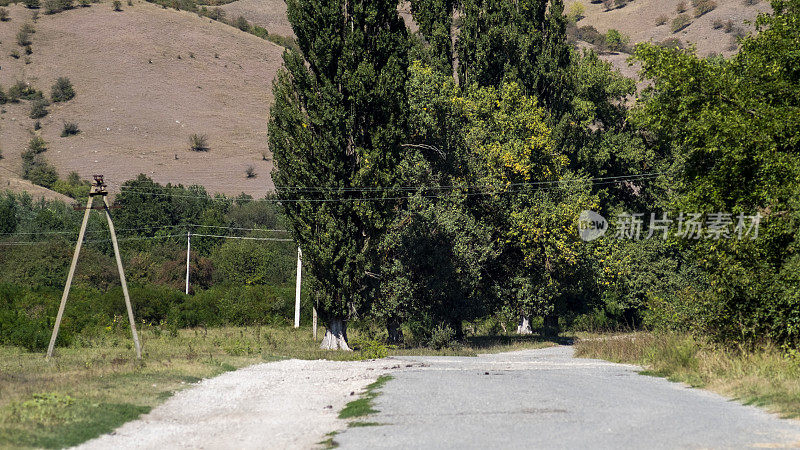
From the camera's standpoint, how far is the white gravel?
519 inches

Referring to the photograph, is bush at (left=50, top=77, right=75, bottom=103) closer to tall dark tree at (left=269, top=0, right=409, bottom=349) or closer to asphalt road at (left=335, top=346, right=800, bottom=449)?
tall dark tree at (left=269, top=0, right=409, bottom=349)

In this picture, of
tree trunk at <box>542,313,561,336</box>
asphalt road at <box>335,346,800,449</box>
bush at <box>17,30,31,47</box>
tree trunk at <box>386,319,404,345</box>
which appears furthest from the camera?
bush at <box>17,30,31,47</box>

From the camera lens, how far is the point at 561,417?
14.0m

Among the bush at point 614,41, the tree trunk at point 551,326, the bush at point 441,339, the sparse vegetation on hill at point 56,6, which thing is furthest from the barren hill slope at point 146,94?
the bush at point 614,41

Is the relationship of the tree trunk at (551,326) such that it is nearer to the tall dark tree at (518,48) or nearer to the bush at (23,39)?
the tall dark tree at (518,48)

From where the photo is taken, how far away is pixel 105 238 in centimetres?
9100

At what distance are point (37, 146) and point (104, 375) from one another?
10002 centimetres

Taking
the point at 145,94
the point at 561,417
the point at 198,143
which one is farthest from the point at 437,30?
the point at 145,94

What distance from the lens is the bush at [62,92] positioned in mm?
123812

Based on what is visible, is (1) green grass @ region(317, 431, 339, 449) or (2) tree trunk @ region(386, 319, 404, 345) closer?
(1) green grass @ region(317, 431, 339, 449)

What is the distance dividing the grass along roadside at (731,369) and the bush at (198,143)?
96.9m

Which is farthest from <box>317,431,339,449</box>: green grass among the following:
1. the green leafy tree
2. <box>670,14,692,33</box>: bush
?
<box>670,14,692,33</box>: bush

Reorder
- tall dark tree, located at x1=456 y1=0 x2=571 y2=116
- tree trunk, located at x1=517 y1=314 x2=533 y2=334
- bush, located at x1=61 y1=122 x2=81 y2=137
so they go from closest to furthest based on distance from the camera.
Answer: tall dark tree, located at x1=456 y1=0 x2=571 y2=116, tree trunk, located at x1=517 y1=314 x2=533 y2=334, bush, located at x1=61 y1=122 x2=81 y2=137

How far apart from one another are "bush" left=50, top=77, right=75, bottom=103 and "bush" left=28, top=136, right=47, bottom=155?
1320cm
